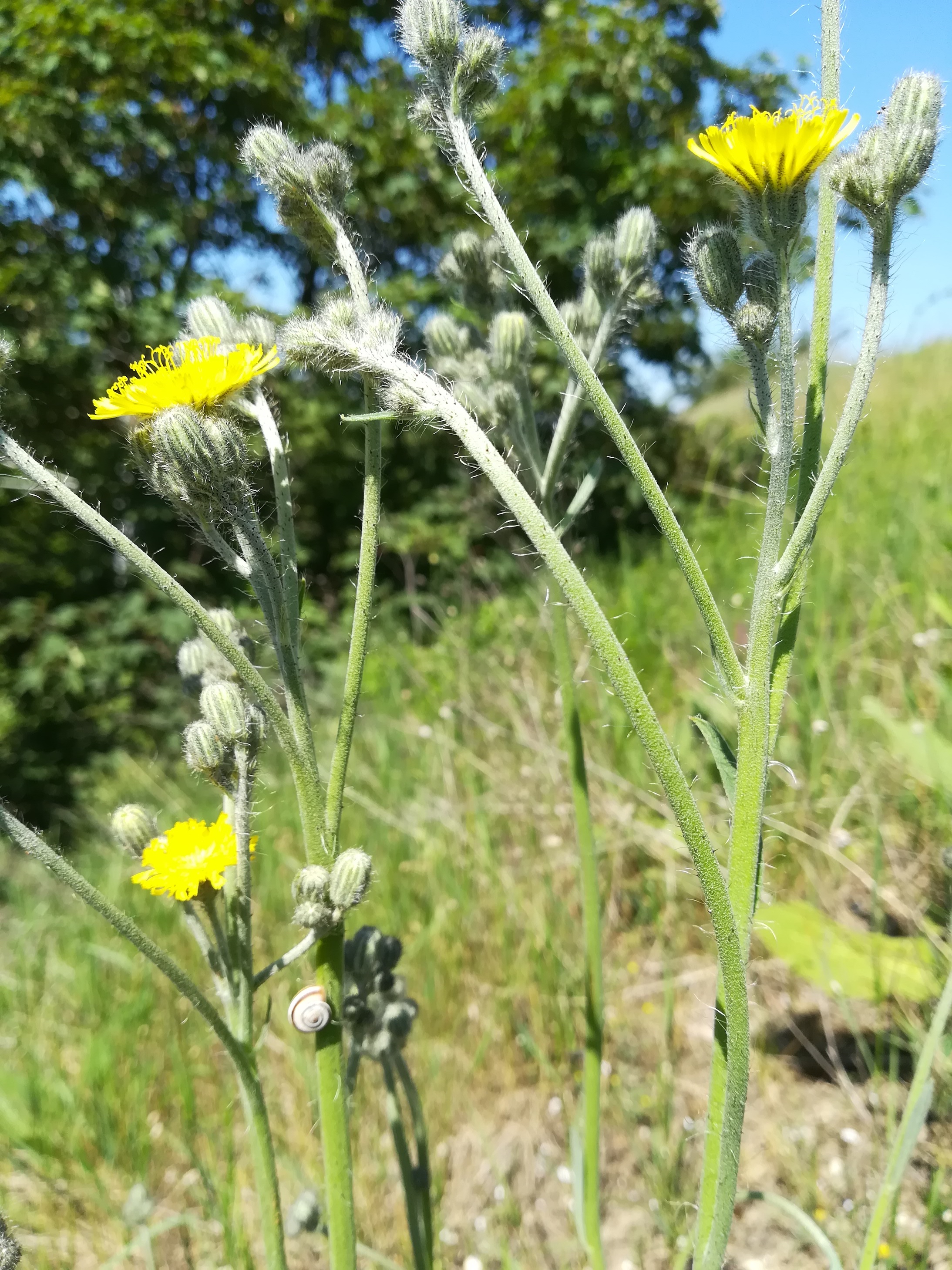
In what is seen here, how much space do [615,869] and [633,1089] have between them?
574mm

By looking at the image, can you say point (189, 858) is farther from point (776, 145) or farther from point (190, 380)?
point (776, 145)

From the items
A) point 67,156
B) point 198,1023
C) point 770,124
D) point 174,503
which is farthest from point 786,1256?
point 67,156

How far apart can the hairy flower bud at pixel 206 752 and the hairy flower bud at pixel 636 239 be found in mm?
894

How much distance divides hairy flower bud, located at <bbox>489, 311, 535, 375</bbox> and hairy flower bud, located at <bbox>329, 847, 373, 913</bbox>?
0.81 metres

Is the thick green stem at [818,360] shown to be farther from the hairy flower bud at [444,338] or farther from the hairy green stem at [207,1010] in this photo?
the hairy flower bud at [444,338]

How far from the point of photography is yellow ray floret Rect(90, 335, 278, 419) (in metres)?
0.84

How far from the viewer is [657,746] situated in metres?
0.67

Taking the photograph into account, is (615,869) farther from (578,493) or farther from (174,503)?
(174,503)

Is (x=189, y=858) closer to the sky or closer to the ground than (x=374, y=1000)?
closer to the sky

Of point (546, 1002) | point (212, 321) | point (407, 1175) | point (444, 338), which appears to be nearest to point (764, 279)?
point (212, 321)

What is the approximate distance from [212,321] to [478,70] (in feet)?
1.30

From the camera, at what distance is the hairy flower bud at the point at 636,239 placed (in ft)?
4.10

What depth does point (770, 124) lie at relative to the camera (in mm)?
760

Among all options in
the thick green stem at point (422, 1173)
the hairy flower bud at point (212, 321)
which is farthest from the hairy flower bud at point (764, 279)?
the thick green stem at point (422, 1173)
